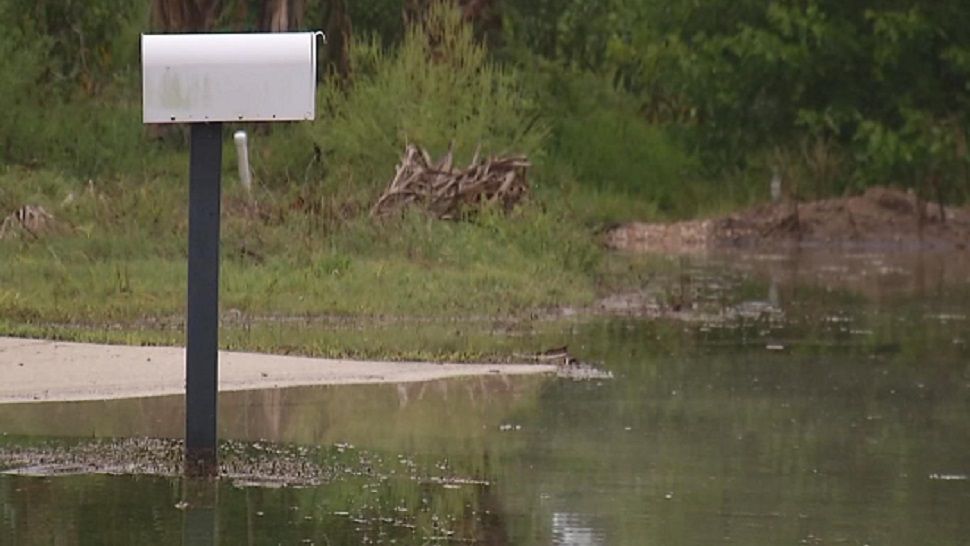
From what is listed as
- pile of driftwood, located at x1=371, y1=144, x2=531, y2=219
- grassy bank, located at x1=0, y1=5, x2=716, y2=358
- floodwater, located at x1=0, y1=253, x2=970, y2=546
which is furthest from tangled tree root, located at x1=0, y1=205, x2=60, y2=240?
floodwater, located at x1=0, y1=253, x2=970, y2=546

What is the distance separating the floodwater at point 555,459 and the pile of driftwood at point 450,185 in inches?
304

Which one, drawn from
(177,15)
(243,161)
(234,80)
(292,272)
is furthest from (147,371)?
(177,15)

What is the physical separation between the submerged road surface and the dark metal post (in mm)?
2898

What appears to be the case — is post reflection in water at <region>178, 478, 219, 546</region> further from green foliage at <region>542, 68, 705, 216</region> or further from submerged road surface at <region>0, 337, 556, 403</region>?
green foliage at <region>542, 68, 705, 216</region>

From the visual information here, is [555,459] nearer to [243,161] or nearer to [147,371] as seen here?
[147,371]

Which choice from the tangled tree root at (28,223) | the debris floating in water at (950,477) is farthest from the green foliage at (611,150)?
the debris floating in water at (950,477)

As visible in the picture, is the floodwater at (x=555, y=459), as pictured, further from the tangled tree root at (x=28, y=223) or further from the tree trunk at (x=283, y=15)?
the tree trunk at (x=283, y=15)

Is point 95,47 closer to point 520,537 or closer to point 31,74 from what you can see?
point 31,74

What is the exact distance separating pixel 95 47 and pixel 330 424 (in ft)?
95.5

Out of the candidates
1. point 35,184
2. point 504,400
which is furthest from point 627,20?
point 504,400

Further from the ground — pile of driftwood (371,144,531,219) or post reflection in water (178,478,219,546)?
post reflection in water (178,478,219,546)

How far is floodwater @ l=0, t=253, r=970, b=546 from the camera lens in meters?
9.53

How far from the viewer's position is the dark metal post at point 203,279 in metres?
10.5

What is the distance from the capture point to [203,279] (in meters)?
10.5
